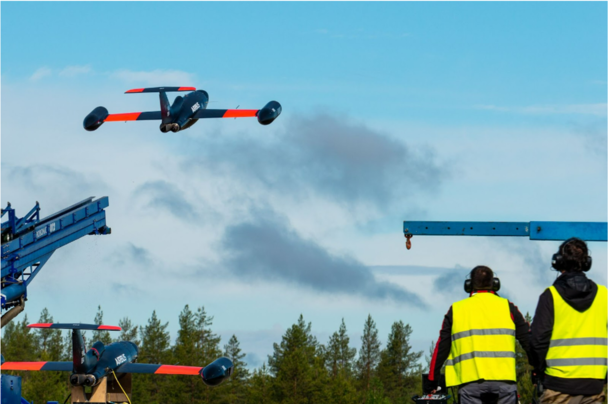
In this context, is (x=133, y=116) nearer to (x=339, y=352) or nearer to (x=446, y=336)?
(x=446, y=336)

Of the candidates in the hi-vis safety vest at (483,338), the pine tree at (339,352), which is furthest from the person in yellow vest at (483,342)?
the pine tree at (339,352)

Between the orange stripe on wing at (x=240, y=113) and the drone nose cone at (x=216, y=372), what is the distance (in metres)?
10.4

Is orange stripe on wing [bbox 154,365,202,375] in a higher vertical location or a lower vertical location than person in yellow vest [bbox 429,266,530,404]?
higher

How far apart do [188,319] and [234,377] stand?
43.0 feet

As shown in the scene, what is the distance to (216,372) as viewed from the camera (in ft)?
94.9

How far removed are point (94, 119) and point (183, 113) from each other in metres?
4.53

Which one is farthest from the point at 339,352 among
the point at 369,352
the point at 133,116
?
the point at 133,116

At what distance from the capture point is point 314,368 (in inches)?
3807

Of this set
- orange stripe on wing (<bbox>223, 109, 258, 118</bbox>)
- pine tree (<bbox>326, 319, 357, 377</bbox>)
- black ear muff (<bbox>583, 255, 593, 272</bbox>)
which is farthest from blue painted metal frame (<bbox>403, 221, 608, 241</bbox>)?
pine tree (<bbox>326, 319, 357, 377</bbox>)

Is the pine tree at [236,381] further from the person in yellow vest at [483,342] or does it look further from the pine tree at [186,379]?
the person in yellow vest at [483,342]

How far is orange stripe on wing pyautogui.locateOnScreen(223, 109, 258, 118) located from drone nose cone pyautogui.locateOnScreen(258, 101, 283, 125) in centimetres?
275

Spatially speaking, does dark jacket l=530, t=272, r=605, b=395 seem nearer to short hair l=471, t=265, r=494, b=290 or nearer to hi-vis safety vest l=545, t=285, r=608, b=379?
hi-vis safety vest l=545, t=285, r=608, b=379

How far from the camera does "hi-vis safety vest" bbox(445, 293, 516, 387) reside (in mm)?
9211

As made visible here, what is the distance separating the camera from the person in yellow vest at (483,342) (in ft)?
30.2
